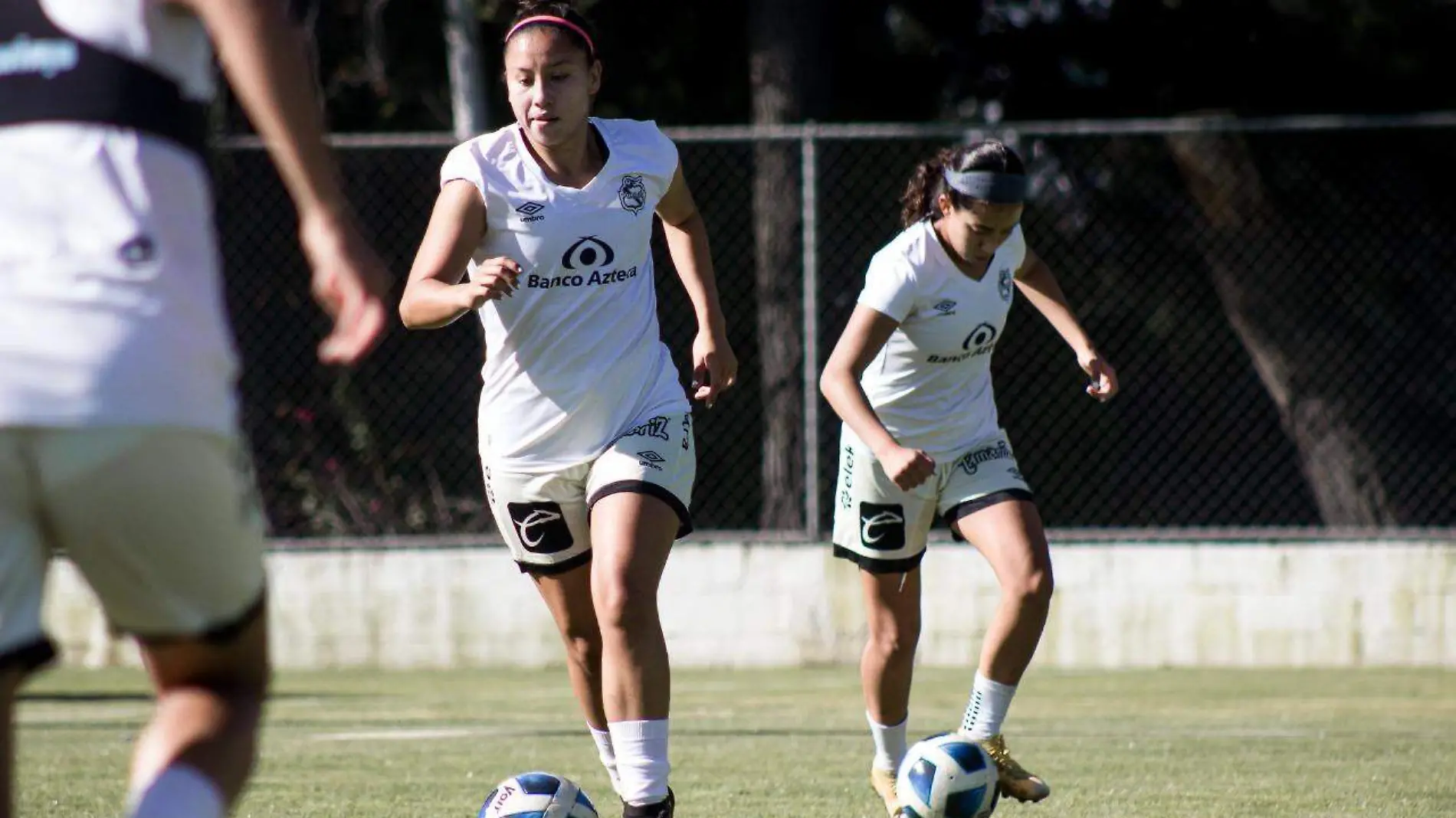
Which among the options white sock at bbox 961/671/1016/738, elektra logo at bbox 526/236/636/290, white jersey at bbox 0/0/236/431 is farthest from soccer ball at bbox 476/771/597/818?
white jersey at bbox 0/0/236/431

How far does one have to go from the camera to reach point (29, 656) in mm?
2684

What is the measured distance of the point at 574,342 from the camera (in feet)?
17.4

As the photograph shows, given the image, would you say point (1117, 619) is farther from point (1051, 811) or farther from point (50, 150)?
point (50, 150)

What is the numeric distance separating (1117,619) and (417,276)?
23.9 feet

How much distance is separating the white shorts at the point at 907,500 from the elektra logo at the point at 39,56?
3.94 m

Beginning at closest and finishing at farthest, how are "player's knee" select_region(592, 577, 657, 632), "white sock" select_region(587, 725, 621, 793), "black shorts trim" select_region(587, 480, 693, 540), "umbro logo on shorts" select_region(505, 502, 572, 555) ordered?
"player's knee" select_region(592, 577, 657, 632) → "black shorts trim" select_region(587, 480, 693, 540) → "umbro logo on shorts" select_region(505, 502, 572, 555) → "white sock" select_region(587, 725, 621, 793)

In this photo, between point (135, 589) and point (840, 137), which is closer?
point (135, 589)

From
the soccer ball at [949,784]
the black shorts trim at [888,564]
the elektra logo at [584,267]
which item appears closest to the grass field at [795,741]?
the soccer ball at [949,784]

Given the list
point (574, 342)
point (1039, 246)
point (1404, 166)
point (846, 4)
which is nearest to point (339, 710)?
point (574, 342)

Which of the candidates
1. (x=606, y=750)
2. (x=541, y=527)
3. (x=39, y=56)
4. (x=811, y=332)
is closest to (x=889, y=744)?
(x=606, y=750)

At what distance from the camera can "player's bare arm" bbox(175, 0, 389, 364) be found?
249cm

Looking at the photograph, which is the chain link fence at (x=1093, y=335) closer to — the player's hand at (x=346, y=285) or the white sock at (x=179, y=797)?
the white sock at (x=179, y=797)

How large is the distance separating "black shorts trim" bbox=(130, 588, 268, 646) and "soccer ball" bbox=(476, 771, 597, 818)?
91.3 inches

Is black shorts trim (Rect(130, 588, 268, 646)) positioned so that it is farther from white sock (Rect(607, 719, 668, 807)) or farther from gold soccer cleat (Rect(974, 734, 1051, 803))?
gold soccer cleat (Rect(974, 734, 1051, 803))
